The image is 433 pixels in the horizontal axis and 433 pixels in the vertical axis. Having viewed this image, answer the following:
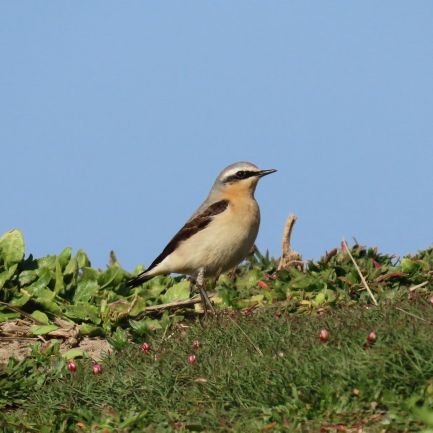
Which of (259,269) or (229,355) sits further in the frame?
(259,269)

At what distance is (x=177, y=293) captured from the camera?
13133 mm

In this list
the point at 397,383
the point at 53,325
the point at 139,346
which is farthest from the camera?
the point at 53,325

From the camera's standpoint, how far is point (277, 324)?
9.86m

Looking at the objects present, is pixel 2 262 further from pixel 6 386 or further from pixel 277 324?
pixel 277 324

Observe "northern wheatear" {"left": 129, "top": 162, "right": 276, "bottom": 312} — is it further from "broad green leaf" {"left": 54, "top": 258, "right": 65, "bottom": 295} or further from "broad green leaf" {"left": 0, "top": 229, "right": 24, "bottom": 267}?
"broad green leaf" {"left": 0, "top": 229, "right": 24, "bottom": 267}

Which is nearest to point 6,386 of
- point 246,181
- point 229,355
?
point 229,355

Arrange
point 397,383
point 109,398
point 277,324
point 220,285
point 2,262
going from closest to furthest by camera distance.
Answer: point 397,383 < point 109,398 < point 277,324 < point 2,262 < point 220,285

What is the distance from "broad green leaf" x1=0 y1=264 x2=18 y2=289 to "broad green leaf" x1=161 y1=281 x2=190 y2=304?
6.12ft

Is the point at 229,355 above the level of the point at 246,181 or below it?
below

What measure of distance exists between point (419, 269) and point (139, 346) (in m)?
4.10

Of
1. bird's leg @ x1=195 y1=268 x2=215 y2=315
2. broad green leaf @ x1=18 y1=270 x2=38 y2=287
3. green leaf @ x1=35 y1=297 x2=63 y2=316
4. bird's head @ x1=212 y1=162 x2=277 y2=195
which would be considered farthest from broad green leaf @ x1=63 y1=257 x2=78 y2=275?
bird's head @ x1=212 y1=162 x2=277 y2=195

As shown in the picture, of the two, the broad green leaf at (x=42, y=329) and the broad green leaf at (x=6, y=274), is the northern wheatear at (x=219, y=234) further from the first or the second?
the broad green leaf at (x=42, y=329)

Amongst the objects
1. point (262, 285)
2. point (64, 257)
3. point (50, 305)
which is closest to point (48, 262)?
point (64, 257)

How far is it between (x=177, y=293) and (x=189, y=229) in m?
0.91
